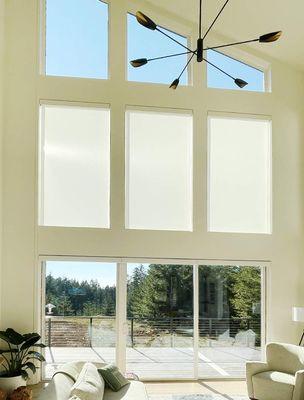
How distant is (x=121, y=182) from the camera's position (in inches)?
320

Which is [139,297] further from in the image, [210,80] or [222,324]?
[210,80]

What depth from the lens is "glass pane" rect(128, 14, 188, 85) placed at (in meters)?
8.41

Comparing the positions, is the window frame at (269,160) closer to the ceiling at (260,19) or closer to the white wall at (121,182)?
the white wall at (121,182)

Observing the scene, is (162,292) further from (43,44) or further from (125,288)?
(43,44)

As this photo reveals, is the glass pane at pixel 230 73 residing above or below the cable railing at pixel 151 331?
above

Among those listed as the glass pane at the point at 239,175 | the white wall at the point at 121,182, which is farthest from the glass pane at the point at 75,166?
the glass pane at the point at 239,175

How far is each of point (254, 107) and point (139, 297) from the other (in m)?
3.88

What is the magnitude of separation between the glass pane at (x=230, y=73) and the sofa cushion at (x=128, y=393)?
5176 mm

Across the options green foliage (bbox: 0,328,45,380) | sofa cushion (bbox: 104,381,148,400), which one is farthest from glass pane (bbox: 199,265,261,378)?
green foliage (bbox: 0,328,45,380)

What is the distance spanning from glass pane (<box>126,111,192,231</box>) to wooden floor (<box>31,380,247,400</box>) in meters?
2.53

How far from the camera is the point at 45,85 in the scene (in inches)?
318

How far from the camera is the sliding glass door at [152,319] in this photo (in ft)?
26.1

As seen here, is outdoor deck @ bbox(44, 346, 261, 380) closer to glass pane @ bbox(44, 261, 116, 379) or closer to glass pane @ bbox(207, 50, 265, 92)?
glass pane @ bbox(44, 261, 116, 379)

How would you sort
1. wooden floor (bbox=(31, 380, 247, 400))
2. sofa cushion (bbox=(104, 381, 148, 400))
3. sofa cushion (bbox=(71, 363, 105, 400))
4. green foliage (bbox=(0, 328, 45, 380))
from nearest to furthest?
sofa cushion (bbox=(71, 363, 105, 400))
sofa cushion (bbox=(104, 381, 148, 400))
green foliage (bbox=(0, 328, 45, 380))
wooden floor (bbox=(31, 380, 247, 400))
